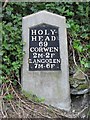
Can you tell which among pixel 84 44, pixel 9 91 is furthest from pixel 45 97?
pixel 84 44

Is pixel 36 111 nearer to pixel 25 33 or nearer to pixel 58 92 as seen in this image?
pixel 58 92

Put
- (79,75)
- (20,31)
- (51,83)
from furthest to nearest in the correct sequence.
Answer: (20,31), (79,75), (51,83)

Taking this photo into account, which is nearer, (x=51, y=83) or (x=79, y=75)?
(x=51, y=83)

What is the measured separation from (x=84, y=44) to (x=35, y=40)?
70 cm

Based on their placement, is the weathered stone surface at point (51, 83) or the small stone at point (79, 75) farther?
the small stone at point (79, 75)

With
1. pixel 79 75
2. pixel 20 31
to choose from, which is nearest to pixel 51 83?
pixel 79 75

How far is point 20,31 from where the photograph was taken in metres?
→ 3.61

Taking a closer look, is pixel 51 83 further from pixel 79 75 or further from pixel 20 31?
pixel 20 31

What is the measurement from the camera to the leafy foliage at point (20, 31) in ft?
→ 11.2

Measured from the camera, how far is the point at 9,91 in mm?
3350

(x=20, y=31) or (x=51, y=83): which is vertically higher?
(x=20, y=31)

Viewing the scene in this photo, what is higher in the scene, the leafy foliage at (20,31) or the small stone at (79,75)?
the leafy foliage at (20,31)

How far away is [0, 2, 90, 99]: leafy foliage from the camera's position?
135 inches

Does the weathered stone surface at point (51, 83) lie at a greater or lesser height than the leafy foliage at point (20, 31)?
lesser
